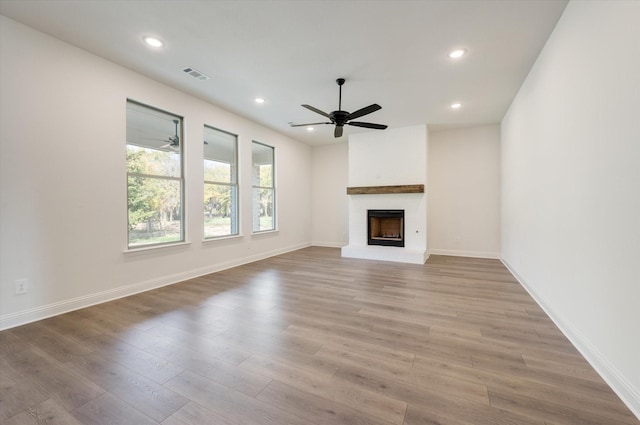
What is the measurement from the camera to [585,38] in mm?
2109

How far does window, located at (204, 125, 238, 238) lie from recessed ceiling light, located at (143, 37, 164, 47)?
5.90 feet

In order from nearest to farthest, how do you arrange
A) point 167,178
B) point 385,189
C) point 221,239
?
point 167,178, point 221,239, point 385,189

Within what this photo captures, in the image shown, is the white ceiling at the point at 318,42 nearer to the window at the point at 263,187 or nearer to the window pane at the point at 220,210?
the window pane at the point at 220,210

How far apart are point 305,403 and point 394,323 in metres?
1.38

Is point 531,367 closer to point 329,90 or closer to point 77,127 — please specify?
point 329,90

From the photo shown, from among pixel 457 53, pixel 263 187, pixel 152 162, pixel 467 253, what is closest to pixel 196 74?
pixel 152 162

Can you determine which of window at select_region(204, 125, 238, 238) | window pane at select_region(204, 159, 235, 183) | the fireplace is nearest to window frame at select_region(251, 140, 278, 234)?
window at select_region(204, 125, 238, 238)

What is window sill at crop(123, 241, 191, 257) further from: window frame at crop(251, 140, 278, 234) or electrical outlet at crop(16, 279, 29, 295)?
window frame at crop(251, 140, 278, 234)

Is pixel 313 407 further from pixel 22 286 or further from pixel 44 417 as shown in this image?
pixel 22 286

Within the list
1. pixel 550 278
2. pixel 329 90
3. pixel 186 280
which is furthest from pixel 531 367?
pixel 186 280

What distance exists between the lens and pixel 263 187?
629 cm

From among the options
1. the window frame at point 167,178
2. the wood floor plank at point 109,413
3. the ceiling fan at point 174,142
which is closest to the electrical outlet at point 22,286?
the window frame at point 167,178

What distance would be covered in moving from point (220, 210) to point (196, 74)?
7.64 ft

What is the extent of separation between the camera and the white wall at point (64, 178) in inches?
105
